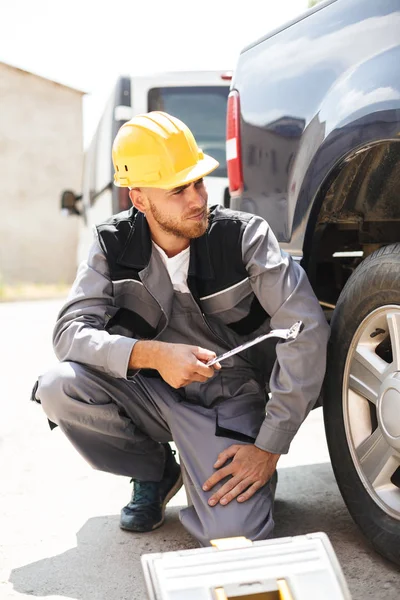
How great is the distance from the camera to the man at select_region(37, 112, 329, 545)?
102 inches

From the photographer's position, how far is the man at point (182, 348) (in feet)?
8.53

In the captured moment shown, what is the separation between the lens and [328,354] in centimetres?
268

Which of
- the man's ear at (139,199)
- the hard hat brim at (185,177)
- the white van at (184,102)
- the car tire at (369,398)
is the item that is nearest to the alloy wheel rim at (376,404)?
the car tire at (369,398)

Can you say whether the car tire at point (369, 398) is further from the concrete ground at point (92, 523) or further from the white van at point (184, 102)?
the white van at point (184, 102)

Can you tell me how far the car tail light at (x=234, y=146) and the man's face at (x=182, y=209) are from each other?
0.36 meters

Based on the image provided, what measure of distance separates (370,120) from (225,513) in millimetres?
1191

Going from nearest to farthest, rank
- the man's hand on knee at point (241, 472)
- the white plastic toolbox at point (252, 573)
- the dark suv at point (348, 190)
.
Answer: the white plastic toolbox at point (252, 573) < the dark suv at point (348, 190) < the man's hand on knee at point (241, 472)

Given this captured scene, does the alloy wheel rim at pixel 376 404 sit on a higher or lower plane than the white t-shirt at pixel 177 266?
lower

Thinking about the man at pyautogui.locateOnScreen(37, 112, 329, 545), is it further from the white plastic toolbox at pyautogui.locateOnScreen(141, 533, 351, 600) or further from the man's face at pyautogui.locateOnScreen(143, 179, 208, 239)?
the white plastic toolbox at pyautogui.locateOnScreen(141, 533, 351, 600)

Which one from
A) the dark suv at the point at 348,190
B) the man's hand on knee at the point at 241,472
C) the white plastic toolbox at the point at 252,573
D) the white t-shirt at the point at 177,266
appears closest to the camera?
the white plastic toolbox at the point at 252,573

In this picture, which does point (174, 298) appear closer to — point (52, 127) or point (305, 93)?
point (305, 93)

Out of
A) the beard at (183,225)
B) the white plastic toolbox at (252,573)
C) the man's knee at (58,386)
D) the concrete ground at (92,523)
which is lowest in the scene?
the concrete ground at (92,523)

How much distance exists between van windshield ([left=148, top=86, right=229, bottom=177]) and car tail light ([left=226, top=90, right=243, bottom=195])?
309cm

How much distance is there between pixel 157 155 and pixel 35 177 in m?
19.9
